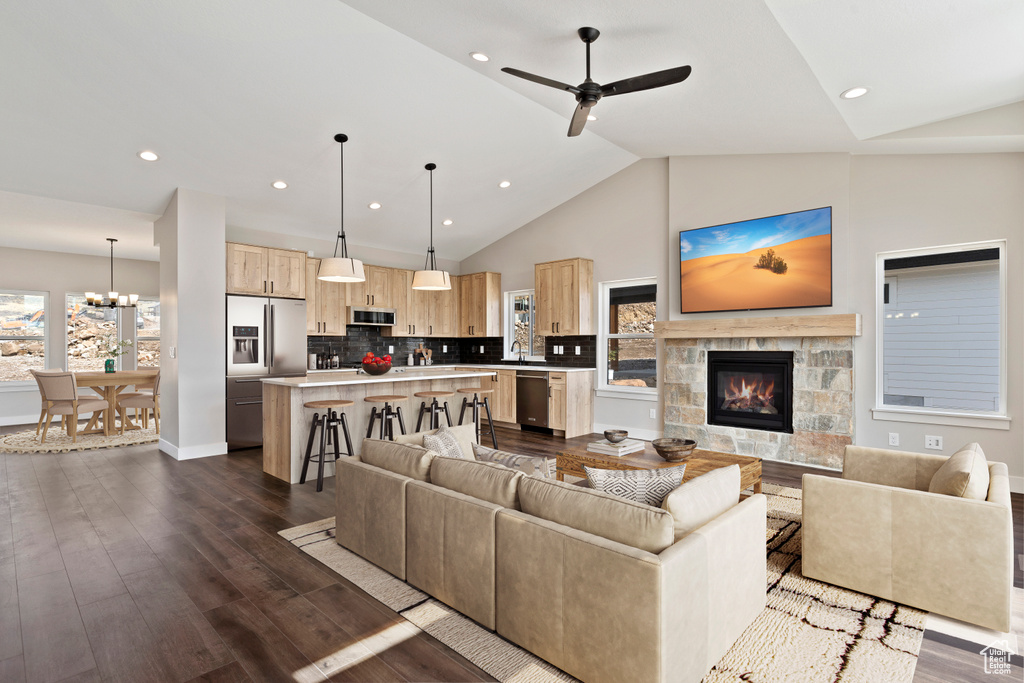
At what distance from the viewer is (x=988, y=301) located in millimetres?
4336

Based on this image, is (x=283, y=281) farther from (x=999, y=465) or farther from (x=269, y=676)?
(x=999, y=465)

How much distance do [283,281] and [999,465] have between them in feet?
22.1

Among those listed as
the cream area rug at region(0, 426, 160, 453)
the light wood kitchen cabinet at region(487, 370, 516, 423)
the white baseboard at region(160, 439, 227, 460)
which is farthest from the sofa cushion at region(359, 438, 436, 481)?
the cream area rug at region(0, 426, 160, 453)

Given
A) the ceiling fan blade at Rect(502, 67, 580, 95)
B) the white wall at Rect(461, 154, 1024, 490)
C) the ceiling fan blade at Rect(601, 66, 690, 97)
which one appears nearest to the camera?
the ceiling fan blade at Rect(601, 66, 690, 97)

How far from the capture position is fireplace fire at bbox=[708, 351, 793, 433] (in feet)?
17.3

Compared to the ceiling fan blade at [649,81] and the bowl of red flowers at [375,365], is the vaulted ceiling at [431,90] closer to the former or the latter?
the ceiling fan blade at [649,81]

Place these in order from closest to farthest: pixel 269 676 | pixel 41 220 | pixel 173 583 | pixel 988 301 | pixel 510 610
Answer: pixel 269 676 < pixel 510 610 < pixel 173 583 < pixel 988 301 < pixel 41 220

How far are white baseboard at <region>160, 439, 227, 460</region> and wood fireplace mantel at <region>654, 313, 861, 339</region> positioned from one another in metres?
5.04

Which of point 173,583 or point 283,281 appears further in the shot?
point 283,281

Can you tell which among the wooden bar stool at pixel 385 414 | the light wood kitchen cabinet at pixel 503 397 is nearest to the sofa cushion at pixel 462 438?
the wooden bar stool at pixel 385 414

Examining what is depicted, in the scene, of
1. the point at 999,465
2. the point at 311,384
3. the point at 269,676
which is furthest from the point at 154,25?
the point at 999,465

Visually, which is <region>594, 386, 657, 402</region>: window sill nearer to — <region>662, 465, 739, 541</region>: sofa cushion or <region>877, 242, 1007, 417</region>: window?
<region>877, 242, 1007, 417</region>: window

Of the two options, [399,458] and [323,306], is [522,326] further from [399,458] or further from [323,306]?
[399,458]

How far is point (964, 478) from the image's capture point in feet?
7.52
